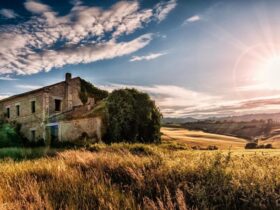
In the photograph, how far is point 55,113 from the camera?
105 feet

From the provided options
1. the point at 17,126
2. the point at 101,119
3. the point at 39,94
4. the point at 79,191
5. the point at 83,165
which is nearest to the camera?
the point at 79,191

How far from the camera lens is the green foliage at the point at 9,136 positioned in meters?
31.4

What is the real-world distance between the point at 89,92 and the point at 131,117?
10.3 metres

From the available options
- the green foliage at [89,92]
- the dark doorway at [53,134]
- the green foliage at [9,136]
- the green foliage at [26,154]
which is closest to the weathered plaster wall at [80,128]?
the dark doorway at [53,134]

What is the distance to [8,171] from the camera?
27.7 ft

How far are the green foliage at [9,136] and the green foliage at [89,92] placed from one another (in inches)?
293

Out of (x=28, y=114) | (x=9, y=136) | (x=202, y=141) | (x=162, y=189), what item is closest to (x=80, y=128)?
(x=28, y=114)

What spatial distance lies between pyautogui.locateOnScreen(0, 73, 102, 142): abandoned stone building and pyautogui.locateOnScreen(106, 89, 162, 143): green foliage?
1350mm

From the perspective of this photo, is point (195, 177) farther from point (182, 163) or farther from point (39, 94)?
point (39, 94)

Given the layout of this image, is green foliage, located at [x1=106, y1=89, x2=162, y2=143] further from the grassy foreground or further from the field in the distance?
the grassy foreground

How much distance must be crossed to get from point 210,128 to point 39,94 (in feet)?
171

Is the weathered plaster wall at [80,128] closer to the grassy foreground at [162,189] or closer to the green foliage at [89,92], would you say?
the green foliage at [89,92]

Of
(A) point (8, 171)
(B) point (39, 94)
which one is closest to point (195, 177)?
(A) point (8, 171)

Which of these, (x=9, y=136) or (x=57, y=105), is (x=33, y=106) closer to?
(x=57, y=105)
